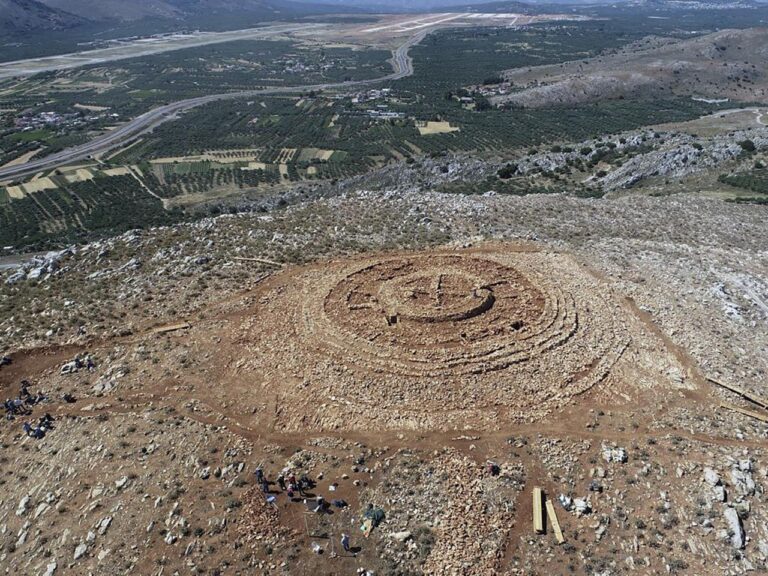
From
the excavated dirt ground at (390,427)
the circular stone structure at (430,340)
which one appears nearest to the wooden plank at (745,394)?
the excavated dirt ground at (390,427)

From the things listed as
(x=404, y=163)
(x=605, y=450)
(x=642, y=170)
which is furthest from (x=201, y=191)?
Result: (x=605, y=450)

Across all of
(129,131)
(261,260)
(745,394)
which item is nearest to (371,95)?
(129,131)

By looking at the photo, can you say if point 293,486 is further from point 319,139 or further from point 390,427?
point 319,139

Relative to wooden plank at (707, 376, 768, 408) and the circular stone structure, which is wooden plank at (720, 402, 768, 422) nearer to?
wooden plank at (707, 376, 768, 408)

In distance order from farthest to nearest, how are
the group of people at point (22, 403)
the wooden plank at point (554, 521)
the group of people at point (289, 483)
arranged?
1. the group of people at point (22, 403)
2. the group of people at point (289, 483)
3. the wooden plank at point (554, 521)

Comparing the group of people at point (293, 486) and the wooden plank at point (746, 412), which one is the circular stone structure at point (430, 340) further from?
the wooden plank at point (746, 412)

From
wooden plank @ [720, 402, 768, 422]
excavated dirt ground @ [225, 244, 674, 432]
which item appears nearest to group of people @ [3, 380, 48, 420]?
excavated dirt ground @ [225, 244, 674, 432]
